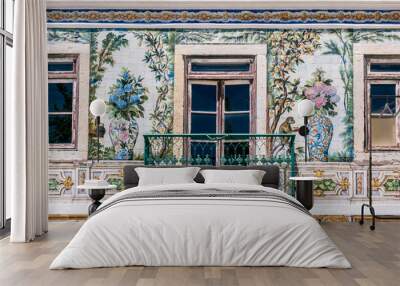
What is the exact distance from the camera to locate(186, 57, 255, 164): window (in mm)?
7703

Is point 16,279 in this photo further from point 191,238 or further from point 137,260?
point 191,238

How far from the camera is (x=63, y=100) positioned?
769cm

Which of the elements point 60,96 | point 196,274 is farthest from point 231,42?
point 196,274

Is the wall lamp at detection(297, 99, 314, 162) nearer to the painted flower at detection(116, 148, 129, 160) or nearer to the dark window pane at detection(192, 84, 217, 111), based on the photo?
the dark window pane at detection(192, 84, 217, 111)

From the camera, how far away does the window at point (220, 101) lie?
25.3 feet

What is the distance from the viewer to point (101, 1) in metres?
7.60

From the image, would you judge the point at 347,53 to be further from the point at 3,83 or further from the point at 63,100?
the point at 3,83

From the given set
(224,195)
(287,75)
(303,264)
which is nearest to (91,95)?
(287,75)

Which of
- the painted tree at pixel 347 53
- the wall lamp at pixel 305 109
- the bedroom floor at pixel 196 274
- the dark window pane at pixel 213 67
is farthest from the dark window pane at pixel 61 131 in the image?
the painted tree at pixel 347 53

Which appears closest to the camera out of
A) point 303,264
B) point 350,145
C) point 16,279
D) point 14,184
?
point 16,279

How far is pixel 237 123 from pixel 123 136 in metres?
1.78

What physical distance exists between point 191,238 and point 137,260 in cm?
49

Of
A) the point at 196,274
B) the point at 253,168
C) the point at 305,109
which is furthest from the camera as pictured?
the point at 305,109

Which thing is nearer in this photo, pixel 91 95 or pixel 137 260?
pixel 137 260
